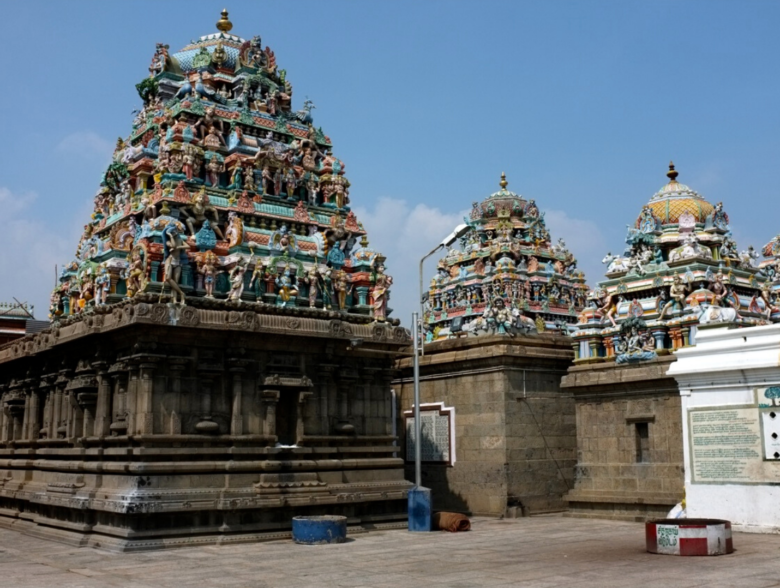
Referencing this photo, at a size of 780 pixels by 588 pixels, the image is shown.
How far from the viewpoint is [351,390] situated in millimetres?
26453

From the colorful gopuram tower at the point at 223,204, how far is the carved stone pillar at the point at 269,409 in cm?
278

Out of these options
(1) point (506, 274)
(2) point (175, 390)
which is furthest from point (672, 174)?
(2) point (175, 390)

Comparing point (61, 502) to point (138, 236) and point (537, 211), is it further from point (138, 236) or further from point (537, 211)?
point (537, 211)

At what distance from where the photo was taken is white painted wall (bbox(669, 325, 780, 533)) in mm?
22406

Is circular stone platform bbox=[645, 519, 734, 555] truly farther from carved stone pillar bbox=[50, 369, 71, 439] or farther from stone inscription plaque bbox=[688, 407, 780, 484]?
carved stone pillar bbox=[50, 369, 71, 439]

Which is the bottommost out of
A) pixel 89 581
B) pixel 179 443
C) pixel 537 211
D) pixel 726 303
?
pixel 89 581

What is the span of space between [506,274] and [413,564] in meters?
28.0

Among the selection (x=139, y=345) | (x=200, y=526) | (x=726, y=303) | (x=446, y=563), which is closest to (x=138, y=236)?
(x=139, y=345)

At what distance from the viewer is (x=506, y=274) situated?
148 ft

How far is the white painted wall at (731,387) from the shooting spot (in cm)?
2241

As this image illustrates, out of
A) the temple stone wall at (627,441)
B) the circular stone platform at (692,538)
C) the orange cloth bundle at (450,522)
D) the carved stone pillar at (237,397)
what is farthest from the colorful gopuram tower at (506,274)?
the circular stone platform at (692,538)

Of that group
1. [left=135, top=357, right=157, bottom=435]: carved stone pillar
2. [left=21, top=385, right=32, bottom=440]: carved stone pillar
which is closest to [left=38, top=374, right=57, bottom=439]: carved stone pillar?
[left=21, top=385, right=32, bottom=440]: carved stone pillar

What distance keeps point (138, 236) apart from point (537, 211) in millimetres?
28062

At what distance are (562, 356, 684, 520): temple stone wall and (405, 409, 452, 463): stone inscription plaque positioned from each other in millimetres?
4469
